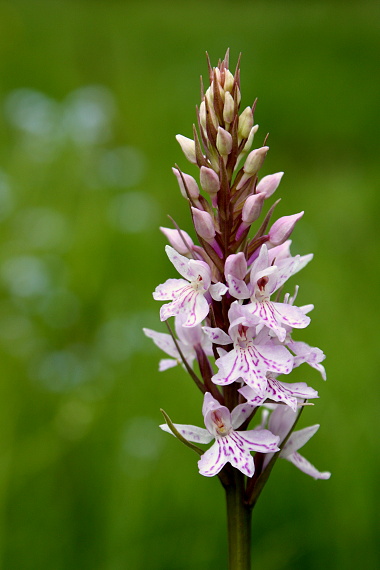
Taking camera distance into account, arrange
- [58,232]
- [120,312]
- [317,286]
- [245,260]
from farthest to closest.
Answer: [317,286], [58,232], [120,312], [245,260]

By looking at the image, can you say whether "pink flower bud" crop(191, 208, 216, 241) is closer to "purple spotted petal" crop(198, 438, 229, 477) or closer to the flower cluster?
the flower cluster

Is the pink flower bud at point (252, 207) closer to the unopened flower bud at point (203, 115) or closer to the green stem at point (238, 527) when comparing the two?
the unopened flower bud at point (203, 115)

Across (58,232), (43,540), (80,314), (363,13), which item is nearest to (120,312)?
(80,314)

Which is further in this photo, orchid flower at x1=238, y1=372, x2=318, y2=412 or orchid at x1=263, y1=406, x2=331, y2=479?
orchid at x1=263, y1=406, x2=331, y2=479

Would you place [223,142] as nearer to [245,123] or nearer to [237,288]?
[245,123]

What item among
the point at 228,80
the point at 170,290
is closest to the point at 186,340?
the point at 170,290

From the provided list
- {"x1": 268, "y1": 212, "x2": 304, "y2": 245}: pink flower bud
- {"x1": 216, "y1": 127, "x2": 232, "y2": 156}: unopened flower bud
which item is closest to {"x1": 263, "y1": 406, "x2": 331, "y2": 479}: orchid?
{"x1": 268, "y1": 212, "x2": 304, "y2": 245}: pink flower bud

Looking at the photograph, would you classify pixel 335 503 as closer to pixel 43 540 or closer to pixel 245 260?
pixel 43 540
